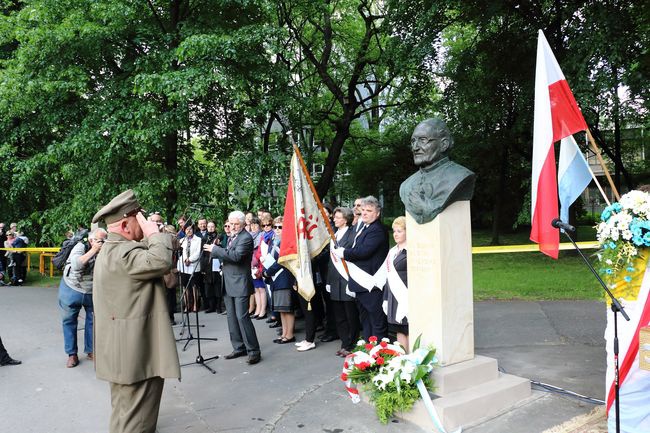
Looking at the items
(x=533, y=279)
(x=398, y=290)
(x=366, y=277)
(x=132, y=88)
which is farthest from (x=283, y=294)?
(x=533, y=279)

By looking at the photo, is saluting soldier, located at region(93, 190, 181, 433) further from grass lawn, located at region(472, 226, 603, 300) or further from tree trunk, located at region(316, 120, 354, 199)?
tree trunk, located at region(316, 120, 354, 199)

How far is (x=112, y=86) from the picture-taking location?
39.1ft

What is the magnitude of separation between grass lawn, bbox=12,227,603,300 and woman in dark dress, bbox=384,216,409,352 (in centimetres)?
354

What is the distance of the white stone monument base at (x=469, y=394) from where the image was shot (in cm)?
452

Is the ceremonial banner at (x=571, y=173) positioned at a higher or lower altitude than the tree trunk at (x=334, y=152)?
lower

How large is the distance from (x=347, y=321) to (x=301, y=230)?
1487 mm

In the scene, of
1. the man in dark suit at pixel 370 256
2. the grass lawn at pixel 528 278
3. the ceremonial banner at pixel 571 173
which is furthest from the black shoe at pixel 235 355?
the grass lawn at pixel 528 278

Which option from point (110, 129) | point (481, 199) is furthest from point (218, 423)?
point (481, 199)

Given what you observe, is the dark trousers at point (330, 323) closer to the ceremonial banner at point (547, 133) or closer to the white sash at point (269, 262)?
the white sash at point (269, 262)

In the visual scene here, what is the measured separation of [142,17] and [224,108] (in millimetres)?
2761

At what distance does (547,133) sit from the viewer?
15.9 feet

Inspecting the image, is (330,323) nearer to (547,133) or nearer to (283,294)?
(283,294)

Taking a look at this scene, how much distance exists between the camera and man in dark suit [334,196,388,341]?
6.62 meters

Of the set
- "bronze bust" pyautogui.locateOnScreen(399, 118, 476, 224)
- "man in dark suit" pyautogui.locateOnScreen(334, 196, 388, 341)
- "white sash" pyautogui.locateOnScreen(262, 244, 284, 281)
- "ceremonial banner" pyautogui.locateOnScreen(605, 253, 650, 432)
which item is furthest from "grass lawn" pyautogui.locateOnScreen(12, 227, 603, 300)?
"white sash" pyautogui.locateOnScreen(262, 244, 284, 281)
